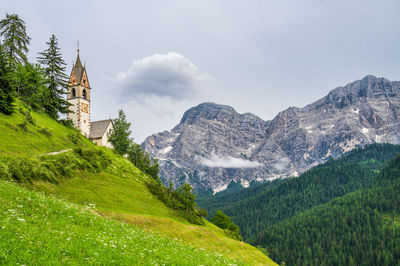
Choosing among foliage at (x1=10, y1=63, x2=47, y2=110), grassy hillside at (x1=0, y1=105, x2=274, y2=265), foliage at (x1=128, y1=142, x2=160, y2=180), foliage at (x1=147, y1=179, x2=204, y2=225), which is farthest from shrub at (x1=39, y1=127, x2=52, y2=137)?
foliage at (x1=128, y1=142, x2=160, y2=180)

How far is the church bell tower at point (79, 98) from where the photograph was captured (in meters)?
91.8

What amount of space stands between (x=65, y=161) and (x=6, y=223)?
33674mm

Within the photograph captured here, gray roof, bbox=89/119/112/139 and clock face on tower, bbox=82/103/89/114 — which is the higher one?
clock face on tower, bbox=82/103/89/114

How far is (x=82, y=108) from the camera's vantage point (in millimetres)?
93312

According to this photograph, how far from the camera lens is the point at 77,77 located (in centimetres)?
9488

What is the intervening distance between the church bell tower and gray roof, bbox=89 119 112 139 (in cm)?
197

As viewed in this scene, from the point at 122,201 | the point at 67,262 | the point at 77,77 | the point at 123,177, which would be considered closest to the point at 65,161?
the point at 122,201

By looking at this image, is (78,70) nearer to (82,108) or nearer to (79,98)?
(79,98)

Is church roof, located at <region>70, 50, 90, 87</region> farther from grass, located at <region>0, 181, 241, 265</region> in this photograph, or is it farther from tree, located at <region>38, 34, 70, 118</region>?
grass, located at <region>0, 181, 241, 265</region>

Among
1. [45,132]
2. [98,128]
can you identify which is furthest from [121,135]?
[45,132]

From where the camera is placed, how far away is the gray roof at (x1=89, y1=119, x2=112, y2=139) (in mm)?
96000

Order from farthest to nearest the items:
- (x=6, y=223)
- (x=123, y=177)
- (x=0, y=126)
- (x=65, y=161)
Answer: (x=123, y=177) < (x=0, y=126) < (x=65, y=161) < (x=6, y=223)

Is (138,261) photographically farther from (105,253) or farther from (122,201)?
(122,201)

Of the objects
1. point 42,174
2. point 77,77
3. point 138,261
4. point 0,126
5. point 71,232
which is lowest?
point 138,261
